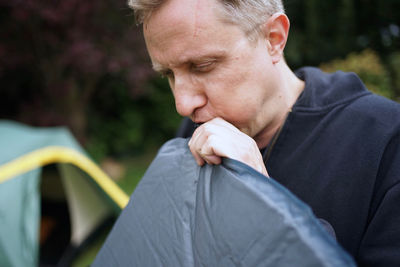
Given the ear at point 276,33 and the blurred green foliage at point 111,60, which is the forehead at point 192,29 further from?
the blurred green foliage at point 111,60

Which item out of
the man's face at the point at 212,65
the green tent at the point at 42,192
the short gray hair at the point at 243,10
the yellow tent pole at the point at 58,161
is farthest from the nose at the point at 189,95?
the green tent at the point at 42,192

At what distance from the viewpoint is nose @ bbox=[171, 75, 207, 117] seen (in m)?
1.15

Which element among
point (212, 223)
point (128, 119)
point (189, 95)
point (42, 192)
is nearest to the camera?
point (212, 223)

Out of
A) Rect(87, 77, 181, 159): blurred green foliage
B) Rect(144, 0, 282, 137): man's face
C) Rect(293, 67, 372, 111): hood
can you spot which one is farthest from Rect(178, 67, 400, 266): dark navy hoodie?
Rect(87, 77, 181, 159): blurred green foliage

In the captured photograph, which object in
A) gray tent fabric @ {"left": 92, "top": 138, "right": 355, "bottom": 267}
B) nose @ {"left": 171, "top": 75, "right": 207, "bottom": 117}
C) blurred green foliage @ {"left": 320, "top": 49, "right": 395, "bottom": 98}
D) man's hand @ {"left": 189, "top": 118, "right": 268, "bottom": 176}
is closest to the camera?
gray tent fabric @ {"left": 92, "top": 138, "right": 355, "bottom": 267}

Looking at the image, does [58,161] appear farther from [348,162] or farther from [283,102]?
[348,162]

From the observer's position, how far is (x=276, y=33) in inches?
46.8

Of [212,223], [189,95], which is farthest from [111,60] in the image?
[212,223]

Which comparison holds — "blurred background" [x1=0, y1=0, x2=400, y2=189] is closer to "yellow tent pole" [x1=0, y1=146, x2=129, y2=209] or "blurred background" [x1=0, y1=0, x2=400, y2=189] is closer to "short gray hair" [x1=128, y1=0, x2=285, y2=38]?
"yellow tent pole" [x1=0, y1=146, x2=129, y2=209]

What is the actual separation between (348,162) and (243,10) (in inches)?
23.8

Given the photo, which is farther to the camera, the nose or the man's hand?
the nose

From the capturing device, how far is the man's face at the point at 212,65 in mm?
1049

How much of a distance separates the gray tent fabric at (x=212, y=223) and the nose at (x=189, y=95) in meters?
0.15

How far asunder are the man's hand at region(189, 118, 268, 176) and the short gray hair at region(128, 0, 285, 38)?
0.34 m
